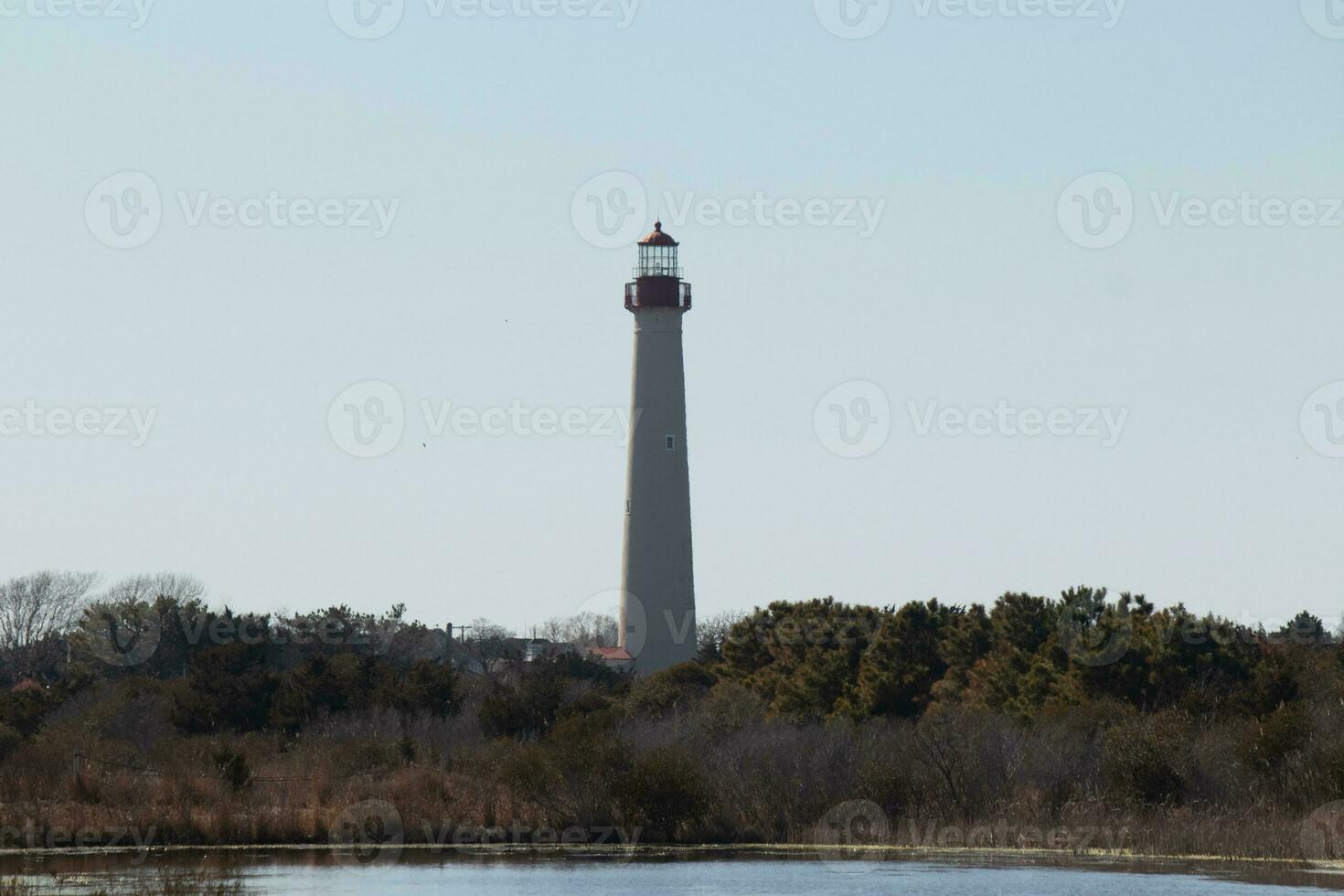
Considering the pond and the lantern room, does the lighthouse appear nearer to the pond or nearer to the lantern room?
the lantern room

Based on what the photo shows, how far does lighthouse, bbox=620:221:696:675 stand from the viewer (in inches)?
3039

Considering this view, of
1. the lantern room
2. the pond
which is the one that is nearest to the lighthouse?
the lantern room

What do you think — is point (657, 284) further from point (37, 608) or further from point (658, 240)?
point (37, 608)

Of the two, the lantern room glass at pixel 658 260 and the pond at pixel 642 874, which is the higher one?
the lantern room glass at pixel 658 260

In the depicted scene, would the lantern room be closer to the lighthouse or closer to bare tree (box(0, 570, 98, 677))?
the lighthouse

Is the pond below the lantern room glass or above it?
below

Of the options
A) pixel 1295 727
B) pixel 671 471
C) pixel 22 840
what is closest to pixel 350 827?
pixel 22 840

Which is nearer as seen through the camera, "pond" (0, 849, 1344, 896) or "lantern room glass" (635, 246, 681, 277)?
"pond" (0, 849, 1344, 896)

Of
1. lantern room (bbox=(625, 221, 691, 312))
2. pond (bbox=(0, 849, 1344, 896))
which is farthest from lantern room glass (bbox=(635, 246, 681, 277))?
pond (bbox=(0, 849, 1344, 896))

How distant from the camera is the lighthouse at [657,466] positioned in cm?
7719

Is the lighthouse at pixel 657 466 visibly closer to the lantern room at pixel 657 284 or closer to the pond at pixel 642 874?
the lantern room at pixel 657 284

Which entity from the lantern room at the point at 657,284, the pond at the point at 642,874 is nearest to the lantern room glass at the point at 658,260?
the lantern room at the point at 657,284

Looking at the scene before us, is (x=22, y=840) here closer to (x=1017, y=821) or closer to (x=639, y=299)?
(x=1017, y=821)

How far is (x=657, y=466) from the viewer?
77188mm
